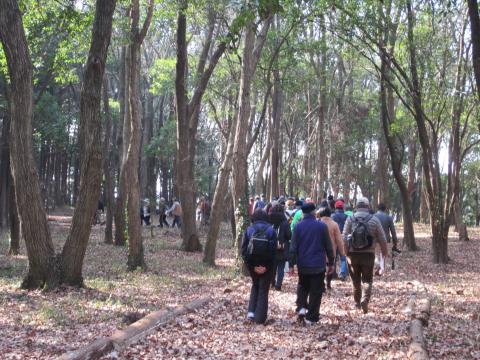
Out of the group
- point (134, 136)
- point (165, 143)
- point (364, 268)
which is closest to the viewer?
point (364, 268)

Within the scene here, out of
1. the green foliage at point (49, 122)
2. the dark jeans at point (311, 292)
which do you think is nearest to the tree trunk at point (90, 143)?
the dark jeans at point (311, 292)

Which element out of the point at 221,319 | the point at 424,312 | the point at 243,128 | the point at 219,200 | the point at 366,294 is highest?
the point at 243,128

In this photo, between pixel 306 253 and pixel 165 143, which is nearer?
pixel 306 253

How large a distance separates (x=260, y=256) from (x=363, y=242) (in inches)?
70.5

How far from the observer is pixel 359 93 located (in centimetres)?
4025

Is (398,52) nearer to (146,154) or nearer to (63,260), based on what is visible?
(63,260)

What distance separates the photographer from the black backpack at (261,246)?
28.2 feet

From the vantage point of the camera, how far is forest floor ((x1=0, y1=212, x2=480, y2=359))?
734 centimetres

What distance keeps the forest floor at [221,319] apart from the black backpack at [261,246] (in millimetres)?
1065

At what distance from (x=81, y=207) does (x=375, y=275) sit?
25.8 ft

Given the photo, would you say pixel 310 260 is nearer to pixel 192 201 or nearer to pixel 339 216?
pixel 339 216

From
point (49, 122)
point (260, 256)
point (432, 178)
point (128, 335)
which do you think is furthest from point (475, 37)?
point (49, 122)

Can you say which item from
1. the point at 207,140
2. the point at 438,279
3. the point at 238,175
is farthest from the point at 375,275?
the point at 207,140

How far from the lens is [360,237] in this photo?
30.6 ft
